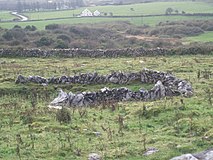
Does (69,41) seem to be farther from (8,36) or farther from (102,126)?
(102,126)

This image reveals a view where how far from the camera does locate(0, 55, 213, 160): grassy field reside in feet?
57.2

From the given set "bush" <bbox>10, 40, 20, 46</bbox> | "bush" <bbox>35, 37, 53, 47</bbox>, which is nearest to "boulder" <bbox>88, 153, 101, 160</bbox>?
"bush" <bbox>10, 40, 20, 46</bbox>

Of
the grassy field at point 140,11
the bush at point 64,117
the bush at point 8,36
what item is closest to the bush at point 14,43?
the bush at point 8,36

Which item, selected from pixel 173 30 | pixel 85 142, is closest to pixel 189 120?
pixel 85 142

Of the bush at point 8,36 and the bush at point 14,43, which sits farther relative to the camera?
the bush at point 8,36

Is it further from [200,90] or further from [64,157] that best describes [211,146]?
[200,90]

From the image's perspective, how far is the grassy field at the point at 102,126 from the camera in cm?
1742

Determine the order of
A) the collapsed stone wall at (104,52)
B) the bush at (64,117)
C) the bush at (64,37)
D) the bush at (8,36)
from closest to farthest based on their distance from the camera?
the bush at (64,117), the collapsed stone wall at (104,52), the bush at (8,36), the bush at (64,37)

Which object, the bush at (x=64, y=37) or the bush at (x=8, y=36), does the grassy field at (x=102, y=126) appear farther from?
the bush at (x=64, y=37)

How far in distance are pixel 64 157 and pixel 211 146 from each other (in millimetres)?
5653

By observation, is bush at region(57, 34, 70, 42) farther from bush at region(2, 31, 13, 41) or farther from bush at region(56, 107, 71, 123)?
bush at region(56, 107, 71, 123)

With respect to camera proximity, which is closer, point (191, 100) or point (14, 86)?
point (191, 100)

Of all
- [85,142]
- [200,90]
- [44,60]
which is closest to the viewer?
[85,142]

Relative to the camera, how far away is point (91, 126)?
Result: 2119 centimetres
